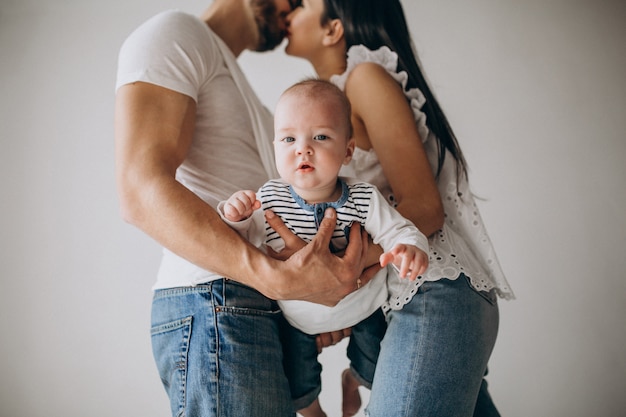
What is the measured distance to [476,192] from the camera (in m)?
2.05

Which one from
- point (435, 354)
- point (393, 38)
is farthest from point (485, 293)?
point (393, 38)

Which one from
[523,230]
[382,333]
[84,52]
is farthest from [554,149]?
[84,52]

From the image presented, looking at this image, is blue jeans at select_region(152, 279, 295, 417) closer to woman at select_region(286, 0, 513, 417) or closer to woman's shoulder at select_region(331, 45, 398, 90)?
woman at select_region(286, 0, 513, 417)

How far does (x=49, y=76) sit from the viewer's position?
6.58 ft

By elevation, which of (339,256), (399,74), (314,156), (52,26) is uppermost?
(52,26)

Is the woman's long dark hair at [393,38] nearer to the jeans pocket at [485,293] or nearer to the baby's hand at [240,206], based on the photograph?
the jeans pocket at [485,293]

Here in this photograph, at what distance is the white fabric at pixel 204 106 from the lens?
3.06 ft

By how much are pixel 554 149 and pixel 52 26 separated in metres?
2.16

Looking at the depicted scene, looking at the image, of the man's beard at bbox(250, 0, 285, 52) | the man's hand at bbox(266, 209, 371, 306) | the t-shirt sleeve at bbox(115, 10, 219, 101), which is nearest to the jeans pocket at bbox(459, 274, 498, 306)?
the man's hand at bbox(266, 209, 371, 306)

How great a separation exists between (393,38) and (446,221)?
0.49 meters

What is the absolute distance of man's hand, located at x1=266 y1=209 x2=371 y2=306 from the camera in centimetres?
84

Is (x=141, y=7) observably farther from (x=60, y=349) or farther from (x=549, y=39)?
(x=549, y=39)

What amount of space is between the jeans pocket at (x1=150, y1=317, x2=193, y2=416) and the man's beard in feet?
3.27

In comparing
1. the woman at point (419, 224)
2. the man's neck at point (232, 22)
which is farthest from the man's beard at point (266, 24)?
the woman at point (419, 224)
